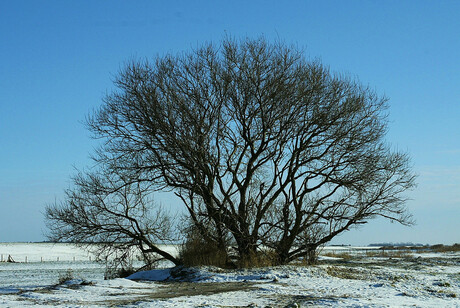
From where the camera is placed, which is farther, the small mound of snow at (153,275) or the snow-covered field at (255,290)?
the small mound of snow at (153,275)

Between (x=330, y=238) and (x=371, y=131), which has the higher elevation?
(x=371, y=131)

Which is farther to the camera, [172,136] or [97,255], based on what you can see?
[97,255]

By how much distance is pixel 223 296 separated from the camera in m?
12.5

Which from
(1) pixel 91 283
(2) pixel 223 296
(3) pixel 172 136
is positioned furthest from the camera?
(3) pixel 172 136

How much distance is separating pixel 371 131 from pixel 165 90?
8.36 meters

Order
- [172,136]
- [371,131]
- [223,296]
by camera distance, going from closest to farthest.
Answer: [223,296]
[172,136]
[371,131]

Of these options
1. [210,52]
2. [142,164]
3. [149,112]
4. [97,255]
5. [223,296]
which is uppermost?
[210,52]

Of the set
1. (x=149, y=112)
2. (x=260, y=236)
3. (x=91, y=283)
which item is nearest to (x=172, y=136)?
(x=149, y=112)

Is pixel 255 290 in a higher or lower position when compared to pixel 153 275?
lower

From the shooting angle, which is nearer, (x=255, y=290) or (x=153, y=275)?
(x=255, y=290)

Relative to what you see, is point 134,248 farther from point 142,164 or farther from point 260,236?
point 260,236

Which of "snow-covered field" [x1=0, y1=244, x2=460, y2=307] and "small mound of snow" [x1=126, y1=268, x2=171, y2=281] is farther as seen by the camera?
"small mound of snow" [x1=126, y1=268, x2=171, y2=281]

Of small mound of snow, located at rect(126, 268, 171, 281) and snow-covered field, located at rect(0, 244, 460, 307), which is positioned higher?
small mound of snow, located at rect(126, 268, 171, 281)

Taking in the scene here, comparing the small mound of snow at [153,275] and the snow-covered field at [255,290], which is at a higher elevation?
the small mound of snow at [153,275]
